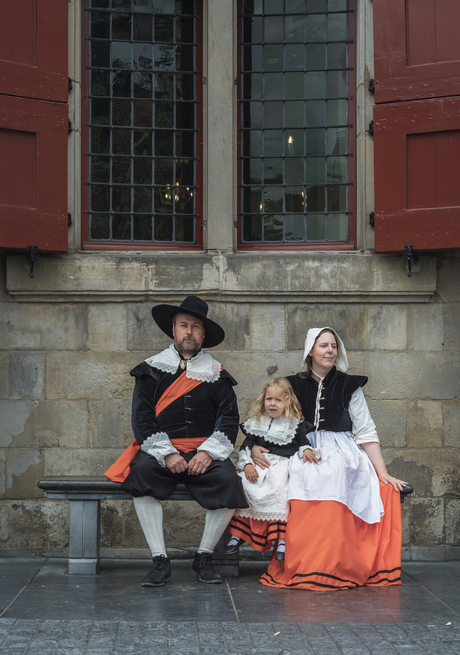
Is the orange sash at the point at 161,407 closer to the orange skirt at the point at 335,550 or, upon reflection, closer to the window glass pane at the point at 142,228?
the orange skirt at the point at 335,550

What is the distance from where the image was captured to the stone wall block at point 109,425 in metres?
6.07

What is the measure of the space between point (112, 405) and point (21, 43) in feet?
9.22

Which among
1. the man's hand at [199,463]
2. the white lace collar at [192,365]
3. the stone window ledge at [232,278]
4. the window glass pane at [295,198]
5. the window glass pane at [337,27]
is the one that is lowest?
the man's hand at [199,463]

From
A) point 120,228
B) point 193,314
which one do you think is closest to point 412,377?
point 193,314

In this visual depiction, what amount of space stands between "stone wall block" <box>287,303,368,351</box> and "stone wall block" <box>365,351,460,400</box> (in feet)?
0.65

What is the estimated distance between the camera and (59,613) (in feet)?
14.0

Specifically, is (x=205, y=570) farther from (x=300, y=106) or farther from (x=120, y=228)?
(x=300, y=106)

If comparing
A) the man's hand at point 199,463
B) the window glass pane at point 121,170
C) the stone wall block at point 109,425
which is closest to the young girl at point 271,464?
the man's hand at point 199,463

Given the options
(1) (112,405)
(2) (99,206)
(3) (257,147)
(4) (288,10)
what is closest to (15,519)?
(1) (112,405)

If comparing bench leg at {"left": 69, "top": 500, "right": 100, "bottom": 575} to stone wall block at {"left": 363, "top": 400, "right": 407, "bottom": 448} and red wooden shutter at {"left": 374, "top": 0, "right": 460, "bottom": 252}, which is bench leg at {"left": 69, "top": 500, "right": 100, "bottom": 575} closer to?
stone wall block at {"left": 363, "top": 400, "right": 407, "bottom": 448}

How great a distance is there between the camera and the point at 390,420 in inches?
240

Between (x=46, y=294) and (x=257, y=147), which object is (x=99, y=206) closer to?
(x=46, y=294)

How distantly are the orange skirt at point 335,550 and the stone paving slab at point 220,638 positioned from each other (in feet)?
2.47

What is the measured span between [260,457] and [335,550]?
29.3 inches
